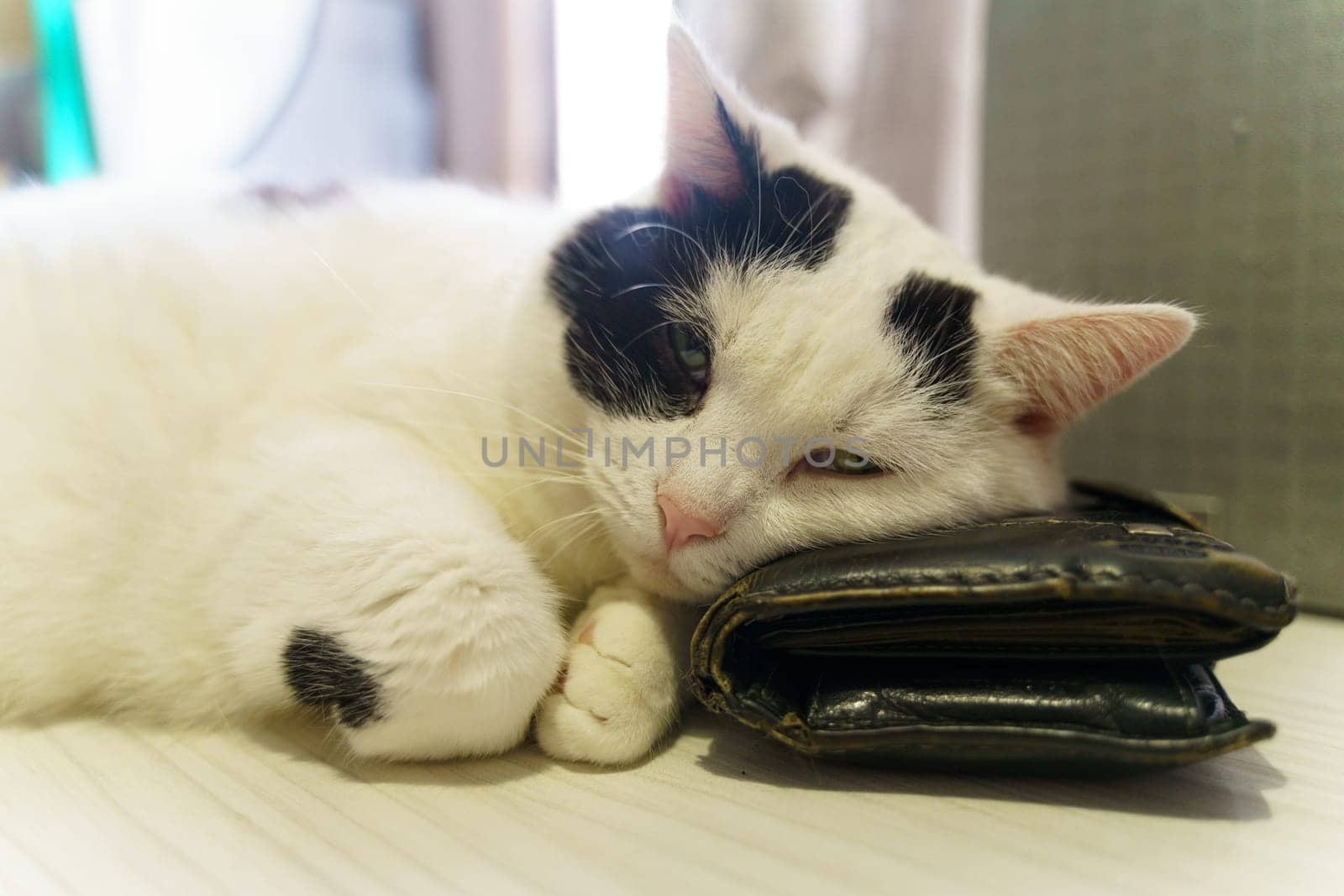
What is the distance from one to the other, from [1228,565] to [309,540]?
871 millimetres

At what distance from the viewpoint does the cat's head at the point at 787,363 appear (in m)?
0.85

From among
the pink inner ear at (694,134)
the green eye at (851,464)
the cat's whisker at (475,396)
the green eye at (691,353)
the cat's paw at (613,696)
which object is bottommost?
the cat's paw at (613,696)

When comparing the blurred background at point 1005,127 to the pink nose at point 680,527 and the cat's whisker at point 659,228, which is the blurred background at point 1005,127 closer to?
the cat's whisker at point 659,228

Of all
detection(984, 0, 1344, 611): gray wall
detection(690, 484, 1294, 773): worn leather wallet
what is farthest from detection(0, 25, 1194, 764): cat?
detection(984, 0, 1344, 611): gray wall

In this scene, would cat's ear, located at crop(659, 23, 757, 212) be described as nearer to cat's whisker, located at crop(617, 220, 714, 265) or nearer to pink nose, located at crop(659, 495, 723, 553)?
cat's whisker, located at crop(617, 220, 714, 265)

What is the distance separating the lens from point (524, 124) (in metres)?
2.47

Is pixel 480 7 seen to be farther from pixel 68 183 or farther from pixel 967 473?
pixel 967 473

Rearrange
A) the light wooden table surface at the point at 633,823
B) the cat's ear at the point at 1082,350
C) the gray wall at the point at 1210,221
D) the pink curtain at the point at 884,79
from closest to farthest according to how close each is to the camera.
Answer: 1. the light wooden table surface at the point at 633,823
2. the cat's ear at the point at 1082,350
3. the gray wall at the point at 1210,221
4. the pink curtain at the point at 884,79

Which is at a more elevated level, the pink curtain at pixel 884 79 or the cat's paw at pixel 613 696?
the pink curtain at pixel 884 79

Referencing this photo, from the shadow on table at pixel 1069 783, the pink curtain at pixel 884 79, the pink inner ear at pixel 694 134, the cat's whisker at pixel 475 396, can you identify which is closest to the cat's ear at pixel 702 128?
the pink inner ear at pixel 694 134

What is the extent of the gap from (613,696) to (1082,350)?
631mm

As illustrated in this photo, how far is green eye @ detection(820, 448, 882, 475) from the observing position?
0.88 meters

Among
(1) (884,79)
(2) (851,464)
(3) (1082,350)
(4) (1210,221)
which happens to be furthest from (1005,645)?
(1) (884,79)

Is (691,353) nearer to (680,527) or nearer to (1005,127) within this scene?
(680,527)
